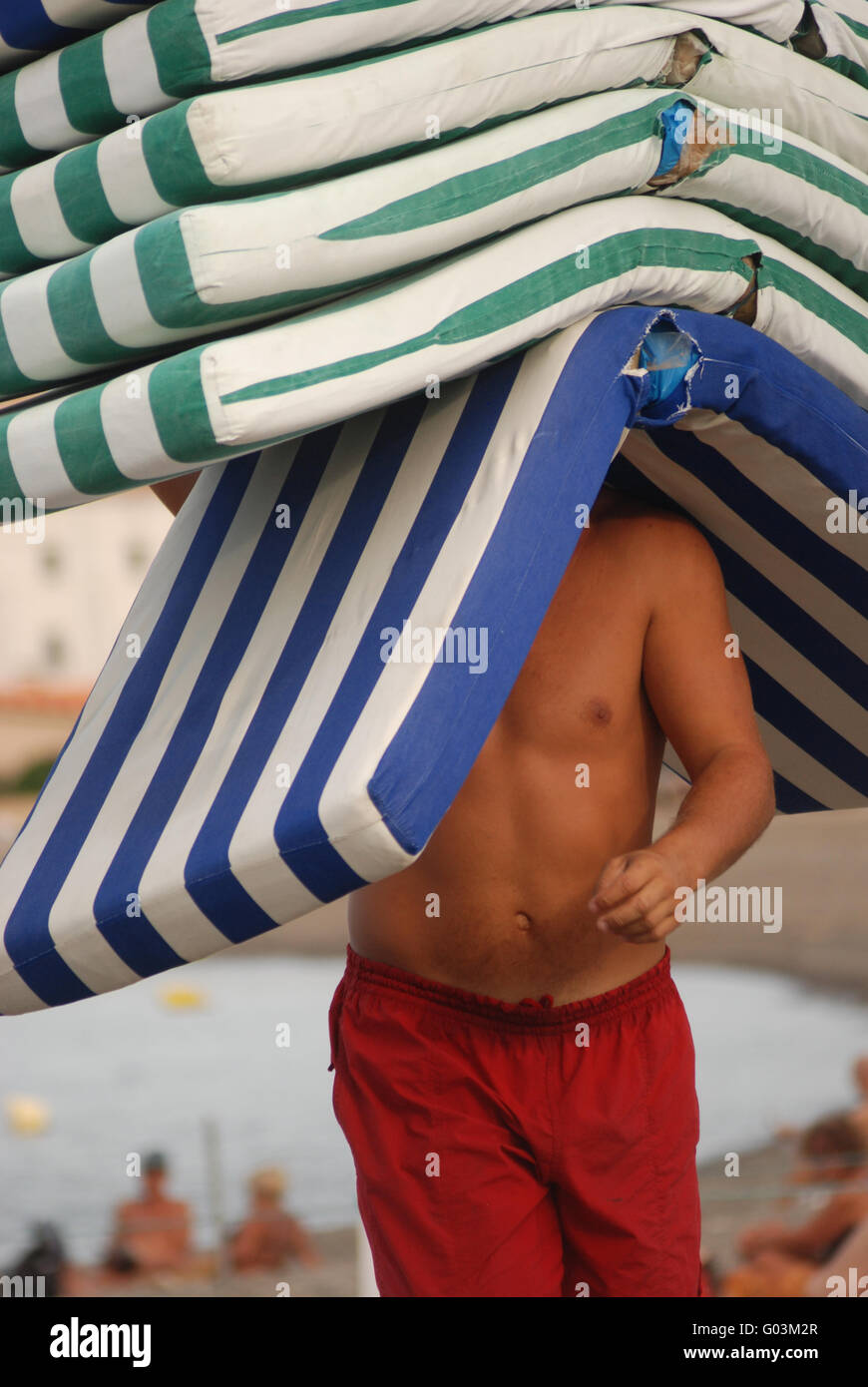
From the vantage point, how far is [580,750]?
7.13 feet

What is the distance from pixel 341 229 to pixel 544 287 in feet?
0.85

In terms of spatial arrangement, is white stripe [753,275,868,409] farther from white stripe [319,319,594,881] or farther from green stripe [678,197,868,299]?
white stripe [319,319,594,881]

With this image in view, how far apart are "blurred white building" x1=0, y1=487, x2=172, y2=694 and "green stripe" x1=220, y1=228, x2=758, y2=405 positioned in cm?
1847

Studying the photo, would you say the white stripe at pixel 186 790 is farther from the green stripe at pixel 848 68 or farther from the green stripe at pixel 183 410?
the green stripe at pixel 848 68

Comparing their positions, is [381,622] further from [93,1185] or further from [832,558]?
[93,1185]

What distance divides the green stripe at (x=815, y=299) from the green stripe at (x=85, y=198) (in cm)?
81

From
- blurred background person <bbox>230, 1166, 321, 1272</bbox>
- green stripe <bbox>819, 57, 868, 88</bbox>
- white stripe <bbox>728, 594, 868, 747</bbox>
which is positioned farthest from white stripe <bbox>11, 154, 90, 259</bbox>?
blurred background person <bbox>230, 1166, 321, 1272</bbox>

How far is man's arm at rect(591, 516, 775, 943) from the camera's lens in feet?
6.73

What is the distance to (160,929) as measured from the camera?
1828mm

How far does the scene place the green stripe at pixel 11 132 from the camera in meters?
1.84

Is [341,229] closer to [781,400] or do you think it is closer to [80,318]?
[80,318]
